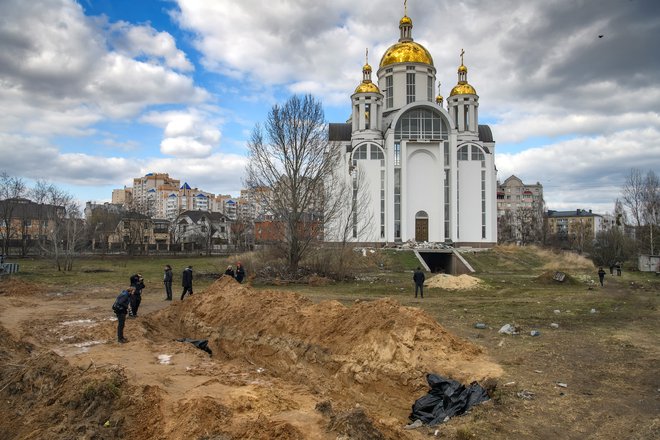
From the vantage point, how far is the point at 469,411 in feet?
23.7

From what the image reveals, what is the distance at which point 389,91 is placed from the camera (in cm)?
5128

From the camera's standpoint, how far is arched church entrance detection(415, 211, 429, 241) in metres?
46.9

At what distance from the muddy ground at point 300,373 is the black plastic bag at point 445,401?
307mm

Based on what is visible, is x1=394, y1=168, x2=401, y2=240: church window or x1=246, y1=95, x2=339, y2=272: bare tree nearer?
x1=246, y1=95, x2=339, y2=272: bare tree

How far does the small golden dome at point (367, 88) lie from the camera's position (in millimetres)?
48781

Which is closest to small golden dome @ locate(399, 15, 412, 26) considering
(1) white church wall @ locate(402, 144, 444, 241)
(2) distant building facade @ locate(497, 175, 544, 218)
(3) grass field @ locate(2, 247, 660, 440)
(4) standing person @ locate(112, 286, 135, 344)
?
(1) white church wall @ locate(402, 144, 444, 241)

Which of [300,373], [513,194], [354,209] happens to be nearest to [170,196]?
[513,194]

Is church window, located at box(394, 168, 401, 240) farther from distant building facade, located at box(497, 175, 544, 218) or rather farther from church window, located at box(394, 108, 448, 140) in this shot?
distant building facade, located at box(497, 175, 544, 218)

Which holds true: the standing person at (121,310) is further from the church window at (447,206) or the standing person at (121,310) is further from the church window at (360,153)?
the church window at (447,206)

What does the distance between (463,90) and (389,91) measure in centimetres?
820

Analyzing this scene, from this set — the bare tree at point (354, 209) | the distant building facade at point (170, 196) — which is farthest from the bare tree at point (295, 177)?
the distant building facade at point (170, 196)

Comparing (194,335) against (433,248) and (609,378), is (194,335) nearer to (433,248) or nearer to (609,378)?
(609,378)

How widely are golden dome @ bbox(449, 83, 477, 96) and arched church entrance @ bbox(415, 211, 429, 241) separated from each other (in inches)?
580

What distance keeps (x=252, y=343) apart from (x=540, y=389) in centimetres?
738
